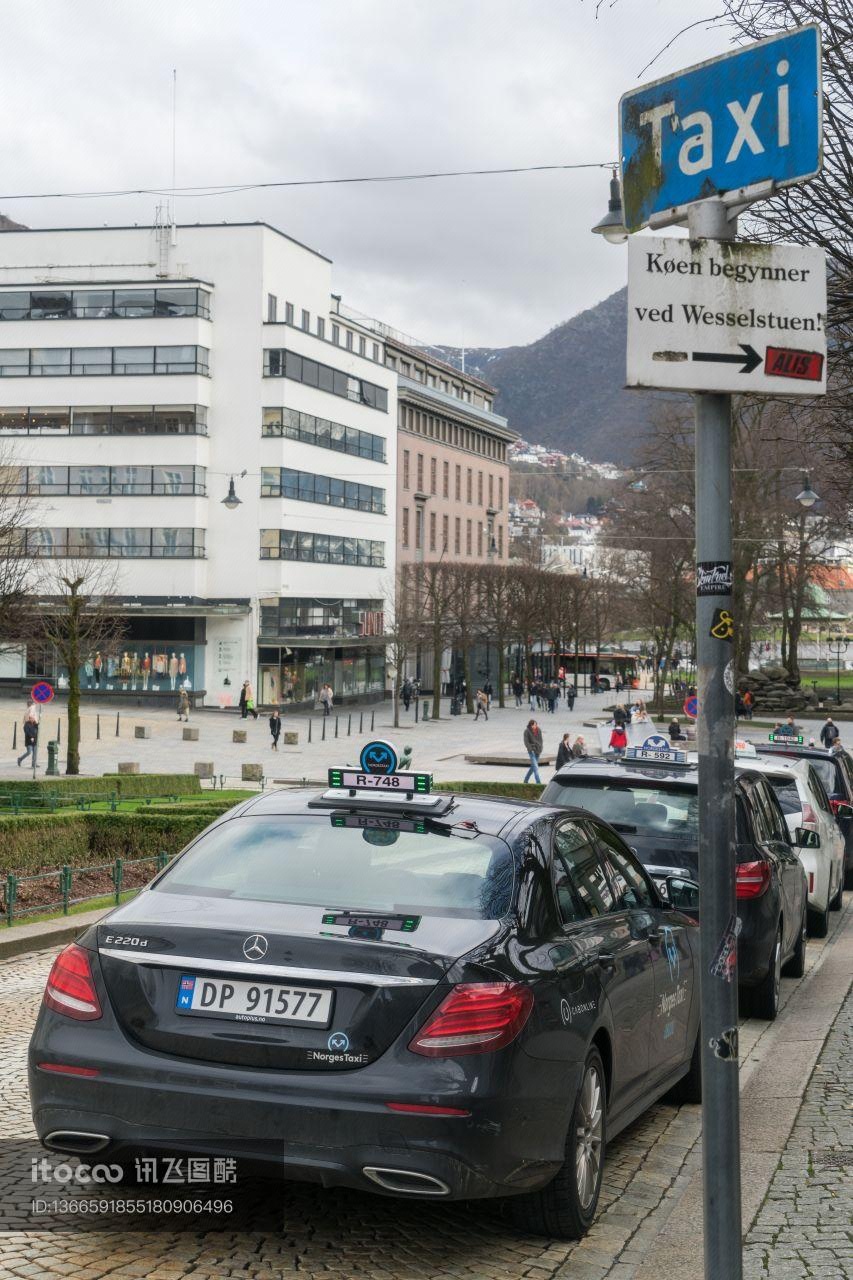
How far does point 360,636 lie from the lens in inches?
3130

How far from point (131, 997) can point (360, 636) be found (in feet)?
246

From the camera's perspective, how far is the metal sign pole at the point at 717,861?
352cm

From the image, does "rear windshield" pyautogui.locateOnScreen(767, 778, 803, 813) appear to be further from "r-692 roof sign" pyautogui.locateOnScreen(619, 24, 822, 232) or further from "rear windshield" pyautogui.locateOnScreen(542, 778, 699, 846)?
"r-692 roof sign" pyautogui.locateOnScreen(619, 24, 822, 232)

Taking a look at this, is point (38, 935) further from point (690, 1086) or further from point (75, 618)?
point (75, 618)

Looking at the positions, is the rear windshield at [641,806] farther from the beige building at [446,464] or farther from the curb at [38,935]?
the beige building at [446,464]

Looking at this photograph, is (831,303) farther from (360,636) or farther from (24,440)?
(360,636)

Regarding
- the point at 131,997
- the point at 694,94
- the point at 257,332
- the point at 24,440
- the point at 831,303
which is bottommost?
the point at 131,997

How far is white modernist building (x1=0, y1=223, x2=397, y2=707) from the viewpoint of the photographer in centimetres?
6956

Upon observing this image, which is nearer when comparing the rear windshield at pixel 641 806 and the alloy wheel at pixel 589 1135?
the alloy wheel at pixel 589 1135

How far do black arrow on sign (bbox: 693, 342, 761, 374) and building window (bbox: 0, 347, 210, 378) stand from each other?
222ft

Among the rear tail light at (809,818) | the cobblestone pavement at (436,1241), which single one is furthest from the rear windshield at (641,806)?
the rear tail light at (809,818)

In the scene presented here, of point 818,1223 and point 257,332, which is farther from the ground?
point 257,332

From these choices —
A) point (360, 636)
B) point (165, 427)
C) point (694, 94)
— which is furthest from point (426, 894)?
point (360, 636)

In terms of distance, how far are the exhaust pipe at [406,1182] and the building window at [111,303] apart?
6808cm
